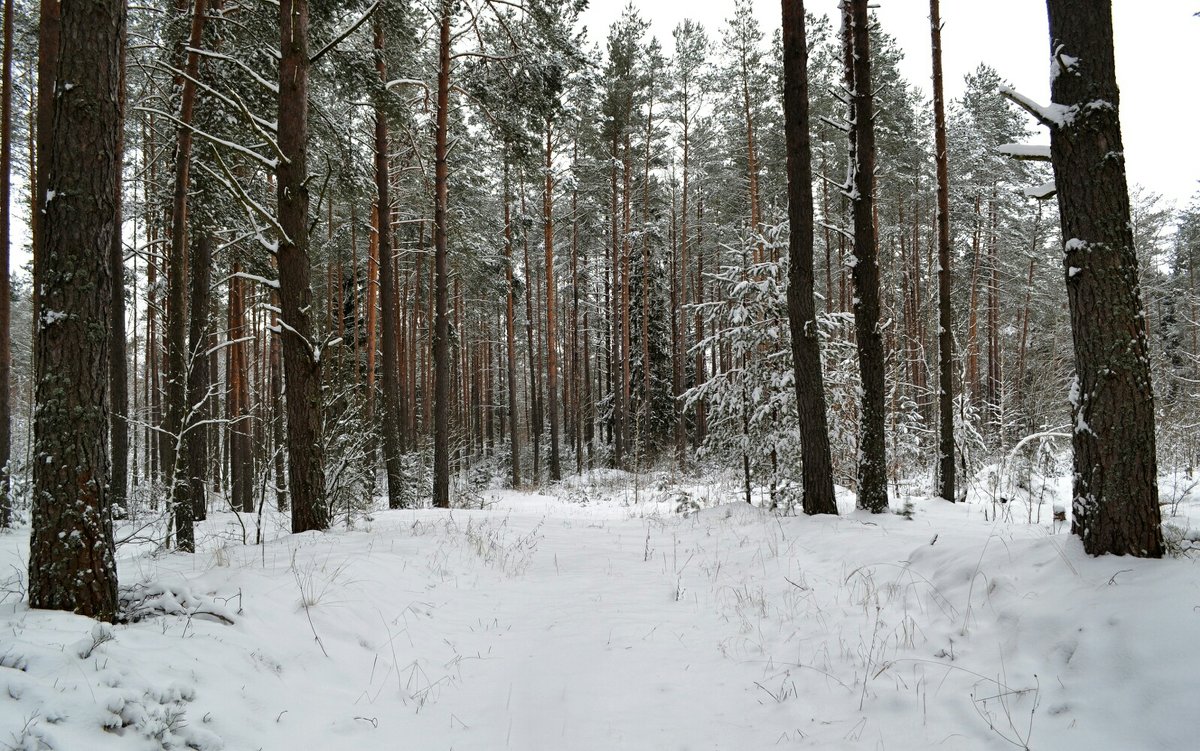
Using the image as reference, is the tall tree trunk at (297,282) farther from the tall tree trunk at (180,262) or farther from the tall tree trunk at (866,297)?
the tall tree trunk at (866,297)

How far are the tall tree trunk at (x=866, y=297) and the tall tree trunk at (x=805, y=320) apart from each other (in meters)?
0.49

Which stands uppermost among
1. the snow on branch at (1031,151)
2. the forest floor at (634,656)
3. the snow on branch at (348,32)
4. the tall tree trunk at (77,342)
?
the snow on branch at (348,32)

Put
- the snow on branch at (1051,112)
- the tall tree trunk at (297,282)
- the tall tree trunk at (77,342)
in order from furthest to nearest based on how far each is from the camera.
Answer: the tall tree trunk at (297,282)
the snow on branch at (1051,112)
the tall tree trunk at (77,342)

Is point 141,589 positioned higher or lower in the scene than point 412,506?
higher

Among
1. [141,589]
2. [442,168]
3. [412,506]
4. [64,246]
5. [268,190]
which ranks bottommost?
[412,506]

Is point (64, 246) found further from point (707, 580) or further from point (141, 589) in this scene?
point (707, 580)

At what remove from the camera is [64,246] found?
9.92 ft

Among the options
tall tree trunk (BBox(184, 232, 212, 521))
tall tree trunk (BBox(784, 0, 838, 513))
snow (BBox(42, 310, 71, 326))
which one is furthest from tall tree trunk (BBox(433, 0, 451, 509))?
snow (BBox(42, 310, 71, 326))

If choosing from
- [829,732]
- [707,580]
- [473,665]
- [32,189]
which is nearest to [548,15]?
[707,580]

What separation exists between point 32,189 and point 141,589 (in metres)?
15.2

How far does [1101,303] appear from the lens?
351cm

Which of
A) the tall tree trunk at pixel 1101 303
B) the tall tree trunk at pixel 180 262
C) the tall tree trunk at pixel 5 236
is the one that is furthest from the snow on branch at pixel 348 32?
the tall tree trunk at pixel 5 236

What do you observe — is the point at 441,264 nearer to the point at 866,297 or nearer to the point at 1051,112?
the point at 866,297

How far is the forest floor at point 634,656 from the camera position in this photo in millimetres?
2410
